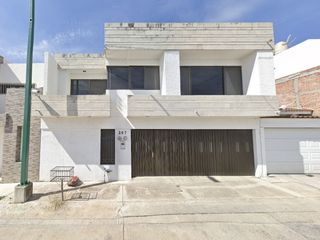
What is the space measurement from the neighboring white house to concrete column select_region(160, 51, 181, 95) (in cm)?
5

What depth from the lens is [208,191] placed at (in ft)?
24.5

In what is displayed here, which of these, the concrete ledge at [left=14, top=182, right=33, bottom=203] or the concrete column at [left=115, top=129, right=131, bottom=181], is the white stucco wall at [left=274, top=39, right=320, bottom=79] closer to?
the concrete column at [left=115, top=129, right=131, bottom=181]

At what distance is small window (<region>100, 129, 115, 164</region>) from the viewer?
31.1ft

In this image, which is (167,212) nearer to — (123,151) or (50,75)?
(123,151)

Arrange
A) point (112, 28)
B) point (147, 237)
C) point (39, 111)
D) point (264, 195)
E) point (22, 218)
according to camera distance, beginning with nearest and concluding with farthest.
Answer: point (147, 237)
point (22, 218)
point (264, 195)
point (39, 111)
point (112, 28)

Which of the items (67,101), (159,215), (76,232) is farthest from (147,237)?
(67,101)

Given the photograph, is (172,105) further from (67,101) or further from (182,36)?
(67,101)

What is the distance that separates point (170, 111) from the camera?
9102 millimetres

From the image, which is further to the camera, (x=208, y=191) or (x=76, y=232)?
(x=208, y=191)

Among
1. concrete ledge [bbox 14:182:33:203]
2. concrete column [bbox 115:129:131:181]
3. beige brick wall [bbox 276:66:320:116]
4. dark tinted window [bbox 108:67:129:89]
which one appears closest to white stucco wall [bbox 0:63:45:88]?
dark tinted window [bbox 108:67:129:89]

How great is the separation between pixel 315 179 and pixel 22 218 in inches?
466

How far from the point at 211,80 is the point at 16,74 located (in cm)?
1237

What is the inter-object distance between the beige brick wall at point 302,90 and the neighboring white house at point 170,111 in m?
4.32

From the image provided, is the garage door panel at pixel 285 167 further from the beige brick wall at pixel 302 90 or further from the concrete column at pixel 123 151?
the concrete column at pixel 123 151
